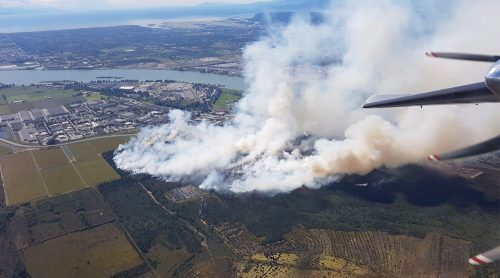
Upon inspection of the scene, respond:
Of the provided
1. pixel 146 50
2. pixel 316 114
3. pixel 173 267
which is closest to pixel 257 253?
pixel 173 267

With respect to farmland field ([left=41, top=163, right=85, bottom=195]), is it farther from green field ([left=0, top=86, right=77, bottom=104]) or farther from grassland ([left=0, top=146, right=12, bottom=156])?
green field ([left=0, top=86, right=77, bottom=104])

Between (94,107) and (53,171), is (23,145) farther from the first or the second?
(94,107)

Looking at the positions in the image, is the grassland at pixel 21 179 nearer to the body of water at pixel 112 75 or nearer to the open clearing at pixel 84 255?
the open clearing at pixel 84 255

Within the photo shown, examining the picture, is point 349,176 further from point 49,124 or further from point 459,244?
point 49,124

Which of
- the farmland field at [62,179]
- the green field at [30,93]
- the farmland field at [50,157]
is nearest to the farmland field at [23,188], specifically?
the farmland field at [62,179]

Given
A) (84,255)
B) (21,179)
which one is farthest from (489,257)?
(21,179)
